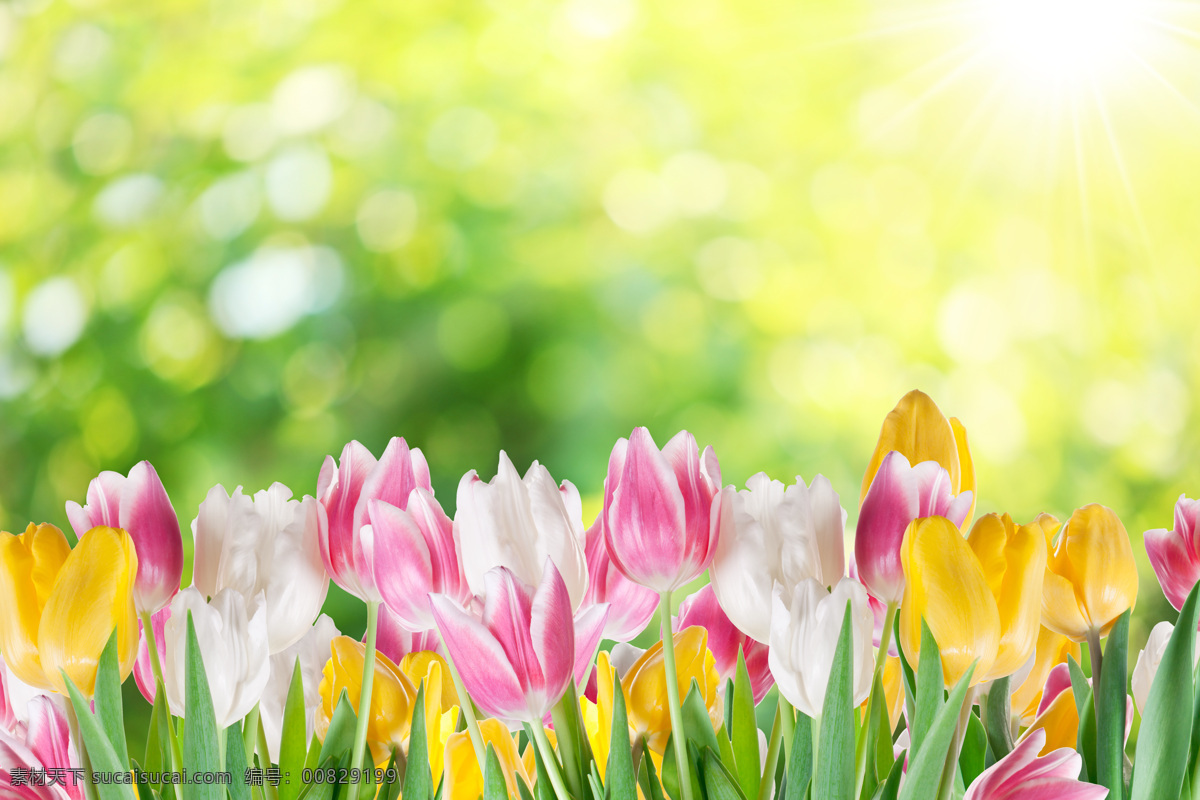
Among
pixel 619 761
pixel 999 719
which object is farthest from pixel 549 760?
pixel 999 719

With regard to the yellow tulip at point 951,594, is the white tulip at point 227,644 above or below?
below

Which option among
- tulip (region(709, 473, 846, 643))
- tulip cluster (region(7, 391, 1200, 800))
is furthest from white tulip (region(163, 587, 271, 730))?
tulip (region(709, 473, 846, 643))

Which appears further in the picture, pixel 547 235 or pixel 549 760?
pixel 547 235

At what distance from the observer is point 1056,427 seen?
1001mm

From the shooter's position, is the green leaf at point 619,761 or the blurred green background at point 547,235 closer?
the green leaf at point 619,761

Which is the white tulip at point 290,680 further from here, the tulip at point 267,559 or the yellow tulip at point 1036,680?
the yellow tulip at point 1036,680

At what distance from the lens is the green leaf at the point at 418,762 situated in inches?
8.5

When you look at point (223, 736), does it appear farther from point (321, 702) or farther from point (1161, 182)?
point (1161, 182)

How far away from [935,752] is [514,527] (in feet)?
0.32

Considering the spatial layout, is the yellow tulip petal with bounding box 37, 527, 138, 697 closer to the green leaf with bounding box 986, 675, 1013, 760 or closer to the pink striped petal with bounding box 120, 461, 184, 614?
the pink striped petal with bounding box 120, 461, 184, 614

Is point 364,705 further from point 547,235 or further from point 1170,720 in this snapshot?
point 547,235

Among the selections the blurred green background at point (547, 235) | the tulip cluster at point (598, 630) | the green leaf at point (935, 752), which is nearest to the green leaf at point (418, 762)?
the tulip cluster at point (598, 630)

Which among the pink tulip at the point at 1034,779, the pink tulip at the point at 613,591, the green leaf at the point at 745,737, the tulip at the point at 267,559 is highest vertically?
the tulip at the point at 267,559

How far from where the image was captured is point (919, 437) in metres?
0.23
